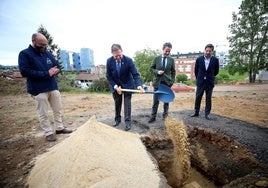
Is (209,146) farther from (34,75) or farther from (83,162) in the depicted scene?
(34,75)

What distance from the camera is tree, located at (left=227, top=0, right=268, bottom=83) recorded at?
17.8 m

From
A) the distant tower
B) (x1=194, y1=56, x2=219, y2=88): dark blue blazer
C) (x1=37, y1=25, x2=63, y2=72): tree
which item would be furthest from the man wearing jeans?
the distant tower

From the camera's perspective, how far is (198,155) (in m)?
3.50

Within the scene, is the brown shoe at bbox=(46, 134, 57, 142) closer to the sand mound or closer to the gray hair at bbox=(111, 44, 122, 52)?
the sand mound

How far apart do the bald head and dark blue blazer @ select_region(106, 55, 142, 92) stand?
117cm

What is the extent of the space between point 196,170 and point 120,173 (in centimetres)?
214

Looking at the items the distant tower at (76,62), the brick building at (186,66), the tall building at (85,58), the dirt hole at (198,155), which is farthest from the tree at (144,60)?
the distant tower at (76,62)

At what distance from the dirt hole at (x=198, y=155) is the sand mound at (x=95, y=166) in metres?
0.90

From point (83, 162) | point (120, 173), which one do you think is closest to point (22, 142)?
point (83, 162)

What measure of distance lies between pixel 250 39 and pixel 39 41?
67.9ft

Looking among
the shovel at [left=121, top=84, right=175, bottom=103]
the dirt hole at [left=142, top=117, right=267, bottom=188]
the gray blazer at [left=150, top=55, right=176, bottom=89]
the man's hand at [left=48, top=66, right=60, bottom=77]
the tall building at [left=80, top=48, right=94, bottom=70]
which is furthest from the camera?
the tall building at [left=80, top=48, right=94, bottom=70]

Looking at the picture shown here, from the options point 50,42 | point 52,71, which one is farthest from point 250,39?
point 50,42

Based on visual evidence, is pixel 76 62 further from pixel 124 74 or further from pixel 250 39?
pixel 124 74

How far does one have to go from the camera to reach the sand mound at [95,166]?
182 cm
